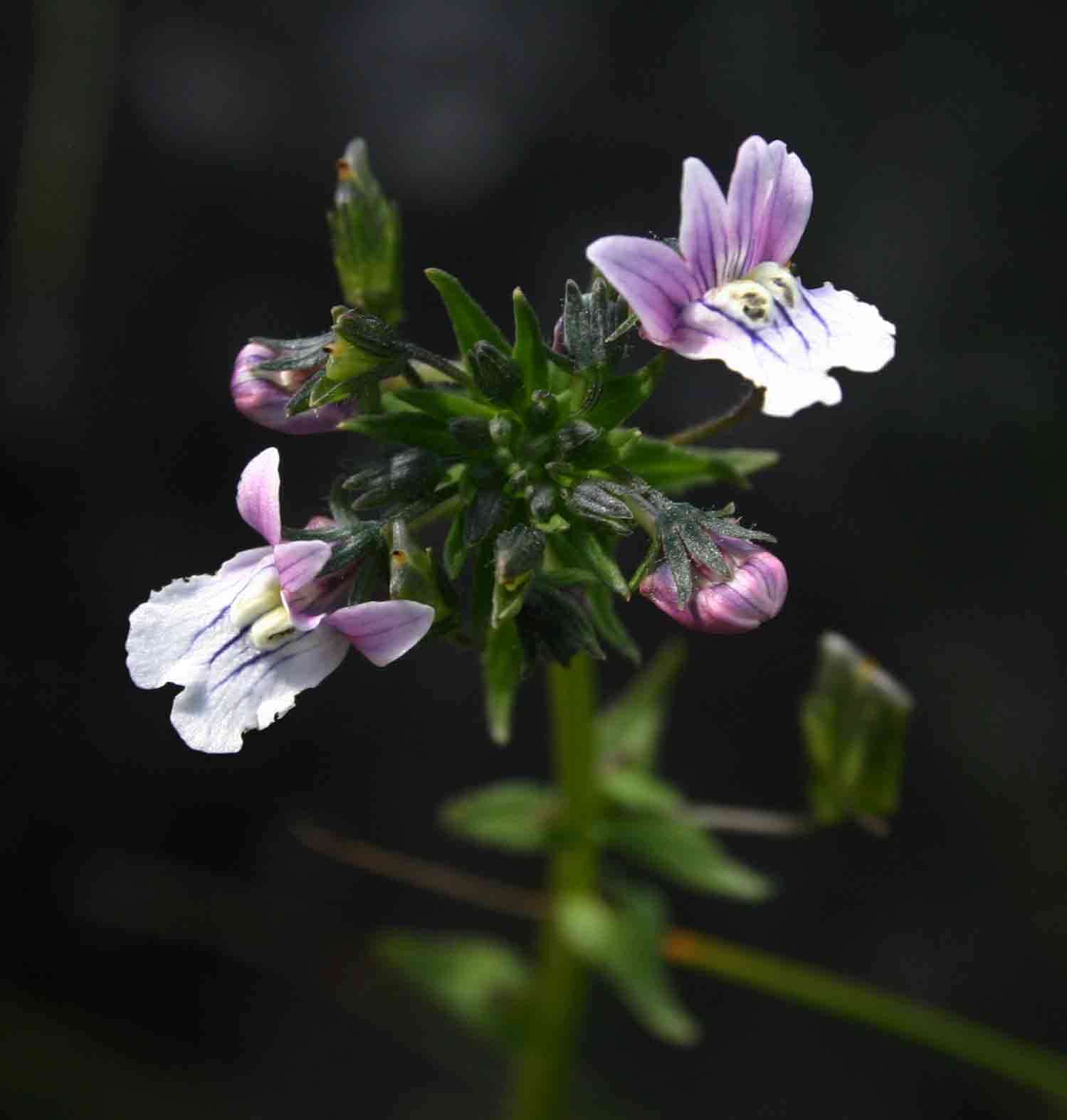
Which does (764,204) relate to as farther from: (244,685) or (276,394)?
(244,685)

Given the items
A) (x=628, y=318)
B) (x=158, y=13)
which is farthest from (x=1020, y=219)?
(x=158, y=13)

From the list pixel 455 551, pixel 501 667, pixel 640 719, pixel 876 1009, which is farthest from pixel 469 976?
pixel 455 551

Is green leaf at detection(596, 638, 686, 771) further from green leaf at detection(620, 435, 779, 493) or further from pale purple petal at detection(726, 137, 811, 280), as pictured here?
pale purple petal at detection(726, 137, 811, 280)

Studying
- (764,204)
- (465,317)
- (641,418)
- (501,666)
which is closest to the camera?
(764,204)

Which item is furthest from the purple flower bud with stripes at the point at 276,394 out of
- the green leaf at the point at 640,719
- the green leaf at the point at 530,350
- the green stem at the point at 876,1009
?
the green stem at the point at 876,1009

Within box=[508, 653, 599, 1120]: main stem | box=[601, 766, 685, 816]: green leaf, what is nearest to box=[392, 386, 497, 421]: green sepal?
box=[508, 653, 599, 1120]: main stem
